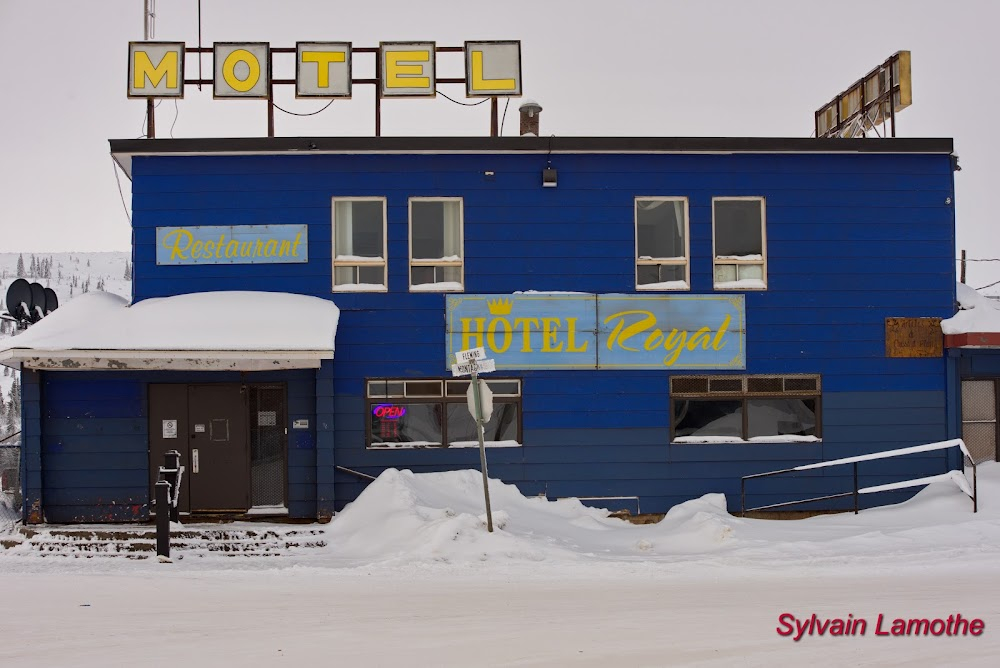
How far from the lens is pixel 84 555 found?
483 inches

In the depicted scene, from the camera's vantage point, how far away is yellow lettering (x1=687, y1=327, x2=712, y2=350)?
14.9 m

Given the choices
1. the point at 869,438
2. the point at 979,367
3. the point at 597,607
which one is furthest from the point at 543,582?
the point at 979,367

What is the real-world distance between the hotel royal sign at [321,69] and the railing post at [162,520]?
6.91 m

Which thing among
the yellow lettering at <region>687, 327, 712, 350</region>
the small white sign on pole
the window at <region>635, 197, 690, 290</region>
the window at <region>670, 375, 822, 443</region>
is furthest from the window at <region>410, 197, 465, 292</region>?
the window at <region>670, 375, 822, 443</region>

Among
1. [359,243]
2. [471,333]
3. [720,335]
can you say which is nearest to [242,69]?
[359,243]

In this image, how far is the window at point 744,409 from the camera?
14.9m

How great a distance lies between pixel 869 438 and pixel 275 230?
33.2 feet

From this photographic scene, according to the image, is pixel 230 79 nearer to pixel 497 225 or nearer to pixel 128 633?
pixel 497 225

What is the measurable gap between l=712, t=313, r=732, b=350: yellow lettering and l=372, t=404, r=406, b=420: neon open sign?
513 cm

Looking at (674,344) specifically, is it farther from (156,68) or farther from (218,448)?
(156,68)

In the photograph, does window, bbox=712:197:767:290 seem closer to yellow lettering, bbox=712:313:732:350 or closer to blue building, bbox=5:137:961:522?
blue building, bbox=5:137:961:522

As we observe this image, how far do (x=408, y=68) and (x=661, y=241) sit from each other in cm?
513

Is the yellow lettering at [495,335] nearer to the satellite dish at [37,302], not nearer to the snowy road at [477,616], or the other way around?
the snowy road at [477,616]

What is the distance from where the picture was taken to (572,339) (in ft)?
48.4
